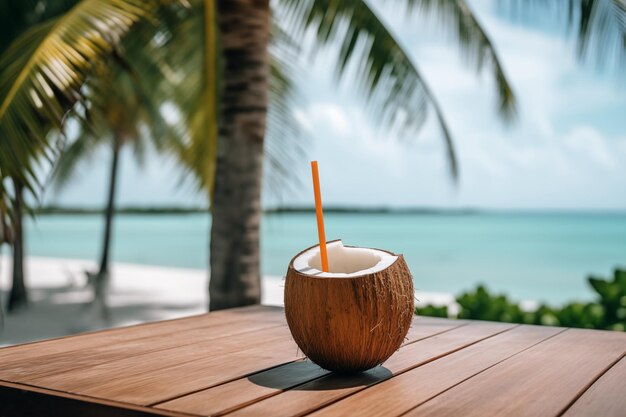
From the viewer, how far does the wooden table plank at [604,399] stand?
3.58 feet

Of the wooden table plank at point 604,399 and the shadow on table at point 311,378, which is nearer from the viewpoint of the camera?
the wooden table plank at point 604,399

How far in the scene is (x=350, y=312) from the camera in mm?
1245

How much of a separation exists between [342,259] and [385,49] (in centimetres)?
312

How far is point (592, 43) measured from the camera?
3.32 m

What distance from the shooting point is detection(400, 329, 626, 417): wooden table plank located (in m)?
1.10

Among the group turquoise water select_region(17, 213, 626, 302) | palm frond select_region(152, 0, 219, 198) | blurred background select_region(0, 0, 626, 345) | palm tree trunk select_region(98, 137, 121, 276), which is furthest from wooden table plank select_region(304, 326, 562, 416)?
palm tree trunk select_region(98, 137, 121, 276)

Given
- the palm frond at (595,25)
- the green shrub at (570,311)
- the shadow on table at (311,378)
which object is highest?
the palm frond at (595,25)

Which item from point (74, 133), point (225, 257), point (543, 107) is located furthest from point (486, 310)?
point (543, 107)

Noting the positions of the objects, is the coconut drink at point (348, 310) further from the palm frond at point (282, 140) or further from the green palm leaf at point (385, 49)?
the palm frond at point (282, 140)

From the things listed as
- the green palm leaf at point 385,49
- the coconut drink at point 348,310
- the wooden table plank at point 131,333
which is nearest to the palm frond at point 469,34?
the green palm leaf at point 385,49

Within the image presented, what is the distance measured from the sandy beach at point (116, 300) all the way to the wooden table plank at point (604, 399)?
4.47m

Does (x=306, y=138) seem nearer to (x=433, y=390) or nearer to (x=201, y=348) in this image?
(x=201, y=348)

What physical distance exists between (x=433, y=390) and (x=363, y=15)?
134 inches

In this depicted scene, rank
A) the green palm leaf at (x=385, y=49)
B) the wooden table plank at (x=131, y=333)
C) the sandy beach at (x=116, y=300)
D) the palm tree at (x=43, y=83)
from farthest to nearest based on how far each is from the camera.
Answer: the sandy beach at (x=116, y=300) → the green palm leaf at (x=385, y=49) → the palm tree at (x=43, y=83) → the wooden table plank at (x=131, y=333)
